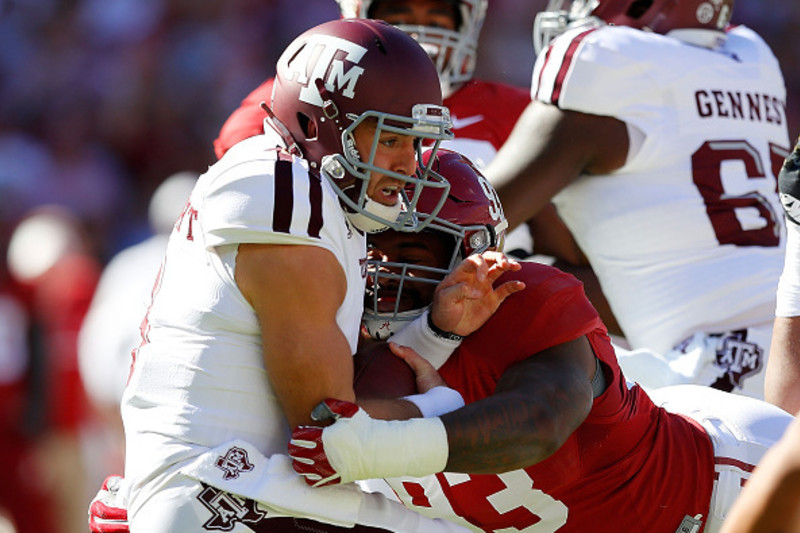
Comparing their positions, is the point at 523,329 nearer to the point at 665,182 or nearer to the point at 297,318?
the point at 297,318

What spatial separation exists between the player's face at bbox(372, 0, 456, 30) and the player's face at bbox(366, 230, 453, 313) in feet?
7.45

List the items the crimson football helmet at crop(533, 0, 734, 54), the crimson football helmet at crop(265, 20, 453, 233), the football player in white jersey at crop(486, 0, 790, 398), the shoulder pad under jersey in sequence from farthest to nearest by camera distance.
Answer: the crimson football helmet at crop(533, 0, 734, 54)
the football player in white jersey at crop(486, 0, 790, 398)
the shoulder pad under jersey
the crimson football helmet at crop(265, 20, 453, 233)

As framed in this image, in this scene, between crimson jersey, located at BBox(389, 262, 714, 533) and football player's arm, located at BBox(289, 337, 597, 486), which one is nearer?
football player's arm, located at BBox(289, 337, 597, 486)

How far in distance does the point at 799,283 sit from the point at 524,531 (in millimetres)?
1053

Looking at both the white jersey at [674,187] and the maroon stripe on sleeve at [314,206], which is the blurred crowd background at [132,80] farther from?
the maroon stripe on sleeve at [314,206]

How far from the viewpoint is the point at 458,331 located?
292cm

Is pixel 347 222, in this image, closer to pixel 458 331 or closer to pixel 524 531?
pixel 458 331

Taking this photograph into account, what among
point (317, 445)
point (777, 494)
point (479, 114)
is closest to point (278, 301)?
point (317, 445)

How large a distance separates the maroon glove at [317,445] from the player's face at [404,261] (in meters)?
0.59

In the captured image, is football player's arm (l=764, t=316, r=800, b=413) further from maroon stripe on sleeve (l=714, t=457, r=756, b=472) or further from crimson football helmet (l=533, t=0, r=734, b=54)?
crimson football helmet (l=533, t=0, r=734, b=54)

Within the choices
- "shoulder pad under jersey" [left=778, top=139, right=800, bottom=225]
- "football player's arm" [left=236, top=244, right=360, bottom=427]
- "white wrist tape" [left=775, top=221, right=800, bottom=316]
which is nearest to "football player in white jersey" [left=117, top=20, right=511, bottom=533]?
"football player's arm" [left=236, top=244, right=360, bottom=427]

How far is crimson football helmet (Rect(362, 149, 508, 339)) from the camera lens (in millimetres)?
3086

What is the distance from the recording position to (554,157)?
4387 mm

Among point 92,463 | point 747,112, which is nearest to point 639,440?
point 747,112
